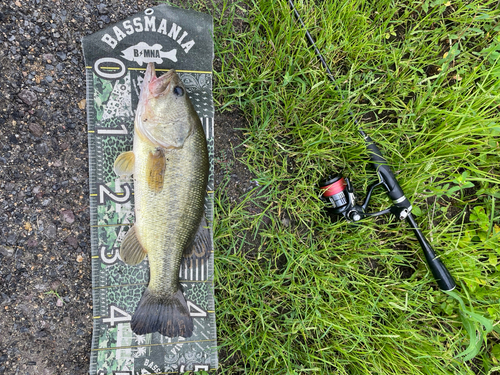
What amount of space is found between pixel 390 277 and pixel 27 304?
290 centimetres

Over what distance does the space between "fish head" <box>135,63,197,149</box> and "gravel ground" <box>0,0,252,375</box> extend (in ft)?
1.95

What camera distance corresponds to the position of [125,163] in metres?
2.12

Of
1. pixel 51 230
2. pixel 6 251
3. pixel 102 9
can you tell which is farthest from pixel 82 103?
pixel 6 251

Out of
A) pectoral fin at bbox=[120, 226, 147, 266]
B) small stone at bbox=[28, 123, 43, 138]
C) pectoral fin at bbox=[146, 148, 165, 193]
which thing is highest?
small stone at bbox=[28, 123, 43, 138]

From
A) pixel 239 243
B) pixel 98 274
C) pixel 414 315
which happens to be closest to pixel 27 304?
pixel 98 274

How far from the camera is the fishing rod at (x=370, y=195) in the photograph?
2.27 meters

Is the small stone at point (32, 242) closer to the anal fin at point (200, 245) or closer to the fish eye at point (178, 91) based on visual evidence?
the anal fin at point (200, 245)

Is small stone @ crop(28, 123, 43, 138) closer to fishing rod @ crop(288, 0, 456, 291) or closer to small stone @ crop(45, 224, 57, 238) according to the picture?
small stone @ crop(45, 224, 57, 238)

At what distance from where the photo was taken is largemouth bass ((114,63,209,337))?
1.99 m

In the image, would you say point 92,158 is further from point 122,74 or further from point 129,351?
point 129,351

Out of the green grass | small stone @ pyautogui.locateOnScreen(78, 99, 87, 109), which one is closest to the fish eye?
the green grass

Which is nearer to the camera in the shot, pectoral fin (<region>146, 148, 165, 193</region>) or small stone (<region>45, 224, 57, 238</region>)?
pectoral fin (<region>146, 148, 165, 193</region>)

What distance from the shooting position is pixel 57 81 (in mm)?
2184

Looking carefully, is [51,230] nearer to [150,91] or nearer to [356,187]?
[150,91]
